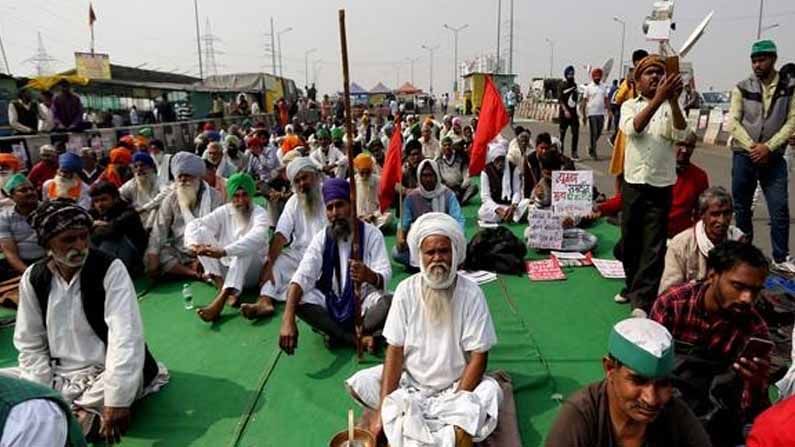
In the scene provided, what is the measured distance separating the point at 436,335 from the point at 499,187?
4.95 metres

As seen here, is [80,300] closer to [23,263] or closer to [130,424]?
[130,424]

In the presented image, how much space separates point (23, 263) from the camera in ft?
17.2

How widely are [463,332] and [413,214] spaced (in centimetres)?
296

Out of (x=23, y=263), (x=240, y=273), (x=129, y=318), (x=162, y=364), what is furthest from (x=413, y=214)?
(x=23, y=263)

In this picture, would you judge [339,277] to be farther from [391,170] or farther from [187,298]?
[391,170]

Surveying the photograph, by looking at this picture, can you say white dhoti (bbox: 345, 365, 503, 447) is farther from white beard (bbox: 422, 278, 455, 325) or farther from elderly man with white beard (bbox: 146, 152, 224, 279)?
elderly man with white beard (bbox: 146, 152, 224, 279)

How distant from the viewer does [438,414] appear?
2.53 metres

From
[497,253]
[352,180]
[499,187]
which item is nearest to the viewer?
[352,180]

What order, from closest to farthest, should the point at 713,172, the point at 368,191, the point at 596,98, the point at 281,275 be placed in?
the point at 281,275
the point at 368,191
the point at 713,172
the point at 596,98

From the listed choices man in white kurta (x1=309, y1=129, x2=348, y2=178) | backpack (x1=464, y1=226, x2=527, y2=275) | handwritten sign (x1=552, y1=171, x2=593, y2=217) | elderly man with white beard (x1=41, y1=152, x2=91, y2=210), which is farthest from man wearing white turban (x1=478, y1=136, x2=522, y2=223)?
elderly man with white beard (x1=41, y1=152, x2=91, y2=210)

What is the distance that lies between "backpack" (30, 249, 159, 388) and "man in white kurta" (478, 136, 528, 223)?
5078mm

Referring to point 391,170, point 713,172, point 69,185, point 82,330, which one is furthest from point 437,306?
point 713,172

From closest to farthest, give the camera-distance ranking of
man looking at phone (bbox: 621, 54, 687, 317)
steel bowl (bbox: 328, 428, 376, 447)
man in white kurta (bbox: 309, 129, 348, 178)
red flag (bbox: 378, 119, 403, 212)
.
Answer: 1. steel bowl (bbox: 328, 428, 376, 447)
2. man looking at phone (bbox: 621, 54, 687, 317)
3. red flag (bbox: 378, 119, 403, 212)
4. man in white kurta (bbox: 309, 129, 348, 178)

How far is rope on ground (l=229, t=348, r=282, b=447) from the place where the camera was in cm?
297
